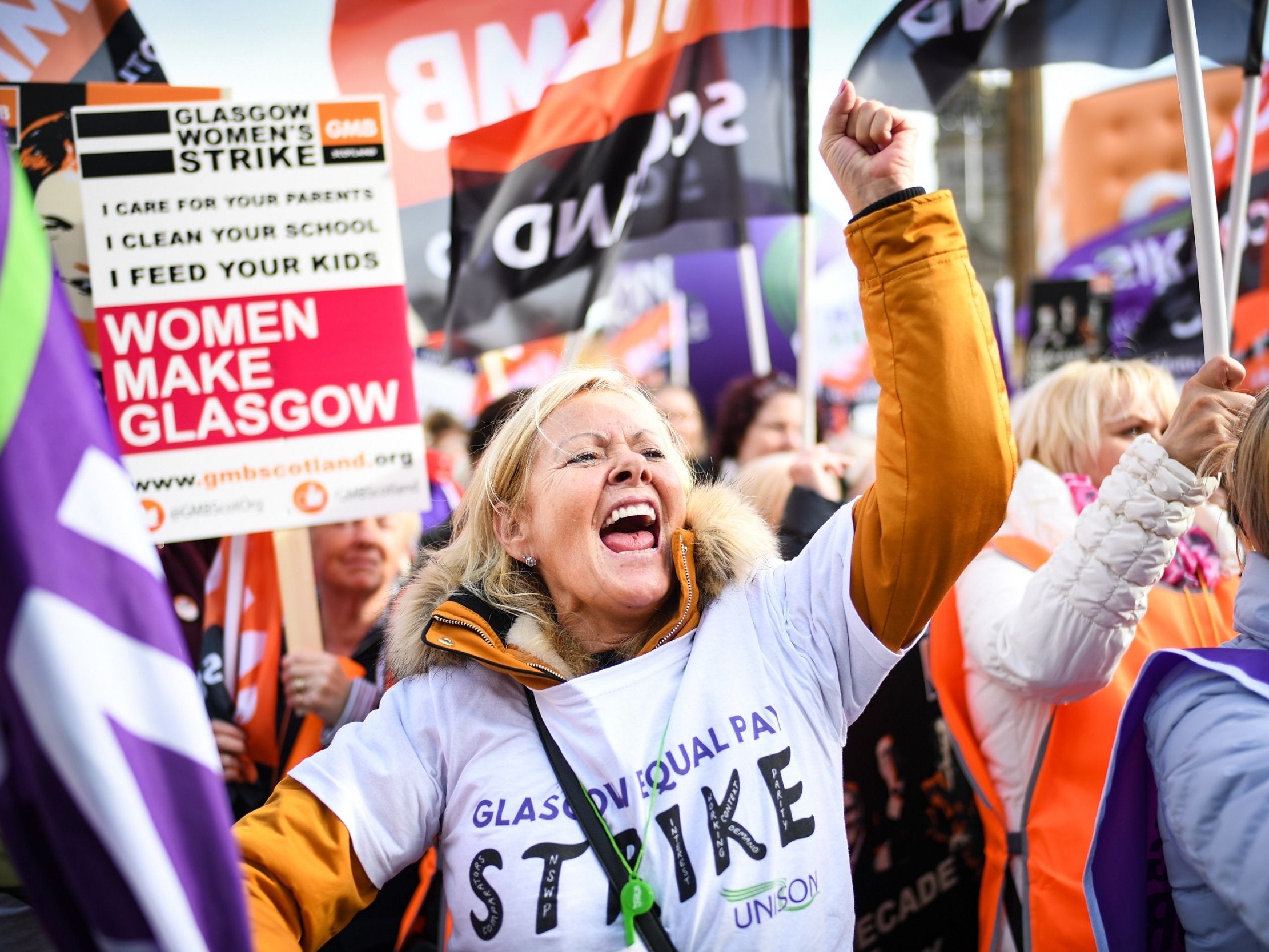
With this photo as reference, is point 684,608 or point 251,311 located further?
point 251,311

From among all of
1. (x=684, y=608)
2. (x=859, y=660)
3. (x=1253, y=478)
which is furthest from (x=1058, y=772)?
(x=684, y=608)

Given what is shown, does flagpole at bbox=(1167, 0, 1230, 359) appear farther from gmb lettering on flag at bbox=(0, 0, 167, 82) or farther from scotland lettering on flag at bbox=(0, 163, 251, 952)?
gmb lettering on flag at bbox=(0, 0, 167, 82)

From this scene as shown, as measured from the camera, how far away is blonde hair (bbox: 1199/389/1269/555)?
152 cm

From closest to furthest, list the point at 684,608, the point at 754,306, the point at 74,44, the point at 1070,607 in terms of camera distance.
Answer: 1. the point at 684,608
2. the point at 1070,607
3. the point at 74,44
4. the point at 754,306

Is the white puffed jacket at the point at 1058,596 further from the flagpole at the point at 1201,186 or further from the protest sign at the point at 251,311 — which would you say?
the protest sign at the point at 251,311

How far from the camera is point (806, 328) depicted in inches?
126

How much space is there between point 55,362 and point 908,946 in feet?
7.60

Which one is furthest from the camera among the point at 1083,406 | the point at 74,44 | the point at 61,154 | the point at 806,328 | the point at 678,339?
the point at 678,339

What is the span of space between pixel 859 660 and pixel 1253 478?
2.09ft

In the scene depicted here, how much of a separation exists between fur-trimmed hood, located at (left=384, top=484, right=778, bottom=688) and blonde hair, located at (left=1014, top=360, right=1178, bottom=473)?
3.24 feet

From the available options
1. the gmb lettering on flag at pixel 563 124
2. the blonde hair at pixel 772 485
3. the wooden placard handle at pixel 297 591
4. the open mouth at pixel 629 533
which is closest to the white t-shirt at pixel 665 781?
the open mouth at pixel 629 533

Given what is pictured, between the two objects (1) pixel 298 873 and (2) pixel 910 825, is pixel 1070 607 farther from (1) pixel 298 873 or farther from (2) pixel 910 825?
(1) pixel 298 873

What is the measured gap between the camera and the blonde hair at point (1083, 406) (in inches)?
97.6

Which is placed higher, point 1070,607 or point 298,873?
point 1070,607
